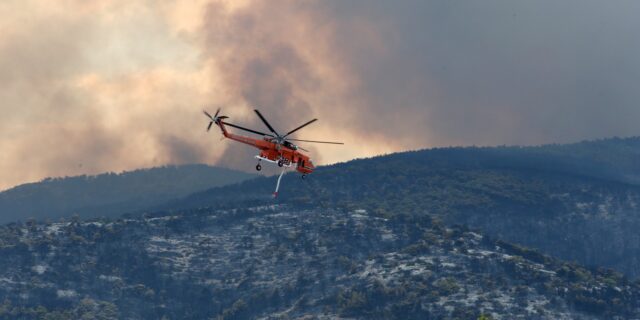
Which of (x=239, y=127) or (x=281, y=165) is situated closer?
(x=239, y=127)

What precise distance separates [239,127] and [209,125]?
1452 cm

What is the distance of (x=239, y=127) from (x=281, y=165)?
65.6 ft

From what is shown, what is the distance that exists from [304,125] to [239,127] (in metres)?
11.0

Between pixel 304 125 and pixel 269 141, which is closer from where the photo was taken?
pixel 304 125

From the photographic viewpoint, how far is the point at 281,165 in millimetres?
199750

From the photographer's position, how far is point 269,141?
200m

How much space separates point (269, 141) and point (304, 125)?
1490 centimetres

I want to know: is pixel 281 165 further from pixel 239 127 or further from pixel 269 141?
pixel 239 127

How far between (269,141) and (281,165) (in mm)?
4572

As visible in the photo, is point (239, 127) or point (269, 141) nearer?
point (239, 127)

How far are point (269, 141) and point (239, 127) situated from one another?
60.7 feet

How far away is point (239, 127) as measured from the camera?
596 feet

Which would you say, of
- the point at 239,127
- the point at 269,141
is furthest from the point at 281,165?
the point at 239,127
